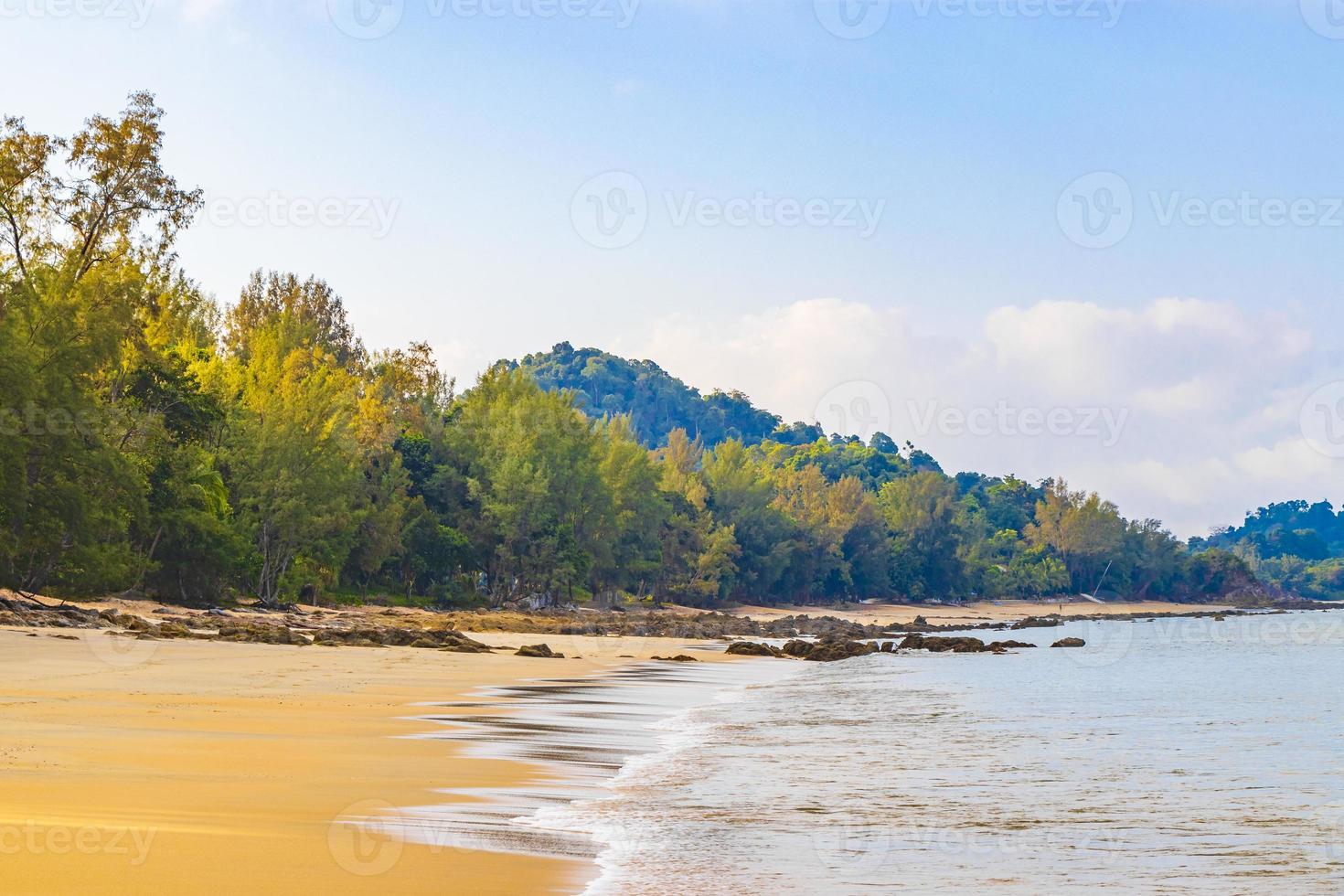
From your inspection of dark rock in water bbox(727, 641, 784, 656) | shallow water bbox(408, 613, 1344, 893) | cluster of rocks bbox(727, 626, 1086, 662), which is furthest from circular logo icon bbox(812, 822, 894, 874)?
dark rock in water bbox(727, 641, 784, 656)

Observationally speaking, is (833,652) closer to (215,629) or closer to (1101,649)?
(1101,649)

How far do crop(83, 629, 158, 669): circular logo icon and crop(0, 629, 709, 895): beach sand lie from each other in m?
0.27

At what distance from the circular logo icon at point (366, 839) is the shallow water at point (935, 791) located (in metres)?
0.97

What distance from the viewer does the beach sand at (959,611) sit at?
10969 centimetres

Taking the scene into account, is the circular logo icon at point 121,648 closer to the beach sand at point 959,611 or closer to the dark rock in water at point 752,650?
the dark rock in water at point 752,650

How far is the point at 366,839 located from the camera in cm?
863

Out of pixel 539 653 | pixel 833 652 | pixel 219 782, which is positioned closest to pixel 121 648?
pixel 539 653

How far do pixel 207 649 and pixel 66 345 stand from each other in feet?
43.9

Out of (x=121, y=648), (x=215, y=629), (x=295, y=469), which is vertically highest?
(x=295, y=469)

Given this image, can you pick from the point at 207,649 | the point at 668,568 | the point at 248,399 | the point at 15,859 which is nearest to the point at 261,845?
the point at 15,859

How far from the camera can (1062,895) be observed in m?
8.35

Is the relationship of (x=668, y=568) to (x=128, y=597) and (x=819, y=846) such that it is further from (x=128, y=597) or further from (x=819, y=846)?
(x=819, y=846)

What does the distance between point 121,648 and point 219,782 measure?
53.6 feet

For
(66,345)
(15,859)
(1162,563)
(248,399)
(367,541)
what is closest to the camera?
(15,859)
